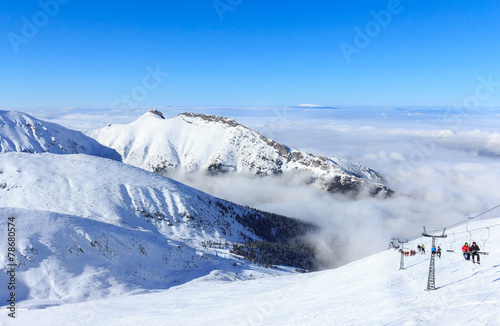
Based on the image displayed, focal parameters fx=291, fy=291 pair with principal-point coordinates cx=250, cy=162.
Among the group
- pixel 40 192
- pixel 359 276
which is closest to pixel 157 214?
pixel 40 192

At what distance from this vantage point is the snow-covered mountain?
6750 cm

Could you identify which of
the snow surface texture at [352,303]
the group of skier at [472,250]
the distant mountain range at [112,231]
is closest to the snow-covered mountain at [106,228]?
the distant mountain range at [112,231]

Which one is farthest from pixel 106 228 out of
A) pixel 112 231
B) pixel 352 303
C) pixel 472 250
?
pixel 472 250

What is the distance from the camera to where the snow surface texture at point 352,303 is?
55.2ft

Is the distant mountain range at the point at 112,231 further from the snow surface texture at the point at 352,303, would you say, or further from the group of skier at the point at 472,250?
the group of skier at the point at 472,250

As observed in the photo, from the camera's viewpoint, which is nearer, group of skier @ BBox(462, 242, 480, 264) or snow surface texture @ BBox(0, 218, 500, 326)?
snow surface texture @ BBox(0, 218, 500, 326)

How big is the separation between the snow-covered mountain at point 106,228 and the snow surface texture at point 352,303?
2734 centimetres

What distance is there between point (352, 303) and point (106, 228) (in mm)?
→ 88147

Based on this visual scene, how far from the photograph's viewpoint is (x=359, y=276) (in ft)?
102

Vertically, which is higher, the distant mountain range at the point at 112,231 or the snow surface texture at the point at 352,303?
the snow surface texture at the point at 352,303

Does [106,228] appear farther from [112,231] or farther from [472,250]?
[472,250]

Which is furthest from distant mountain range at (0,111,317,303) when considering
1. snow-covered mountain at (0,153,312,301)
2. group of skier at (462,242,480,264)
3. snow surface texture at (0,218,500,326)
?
group of skier at (462,242,480,264)

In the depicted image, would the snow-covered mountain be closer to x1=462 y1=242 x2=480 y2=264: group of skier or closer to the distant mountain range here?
the distant mountain range

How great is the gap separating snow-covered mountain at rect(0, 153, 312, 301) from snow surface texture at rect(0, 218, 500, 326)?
27339 mm
